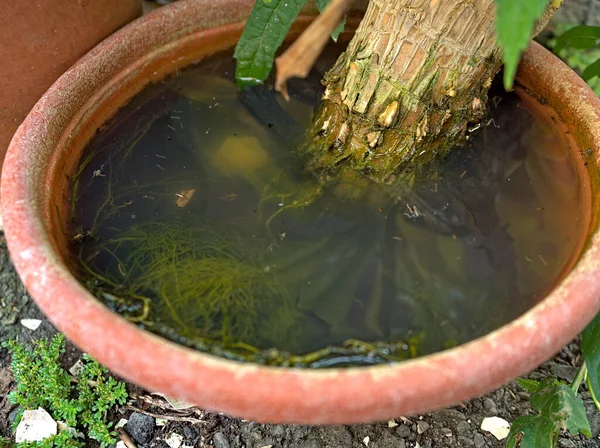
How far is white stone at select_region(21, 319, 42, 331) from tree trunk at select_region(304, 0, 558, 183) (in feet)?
2.57

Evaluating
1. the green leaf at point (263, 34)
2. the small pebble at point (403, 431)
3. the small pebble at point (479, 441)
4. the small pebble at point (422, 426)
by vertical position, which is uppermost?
the green leaf at point (263, 34)

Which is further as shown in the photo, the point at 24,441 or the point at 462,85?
the point at 24,441

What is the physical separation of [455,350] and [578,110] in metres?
0.62

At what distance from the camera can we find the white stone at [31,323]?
138 cm

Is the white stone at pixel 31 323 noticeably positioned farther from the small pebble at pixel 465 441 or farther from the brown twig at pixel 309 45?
the small pebble at pixel 465 441

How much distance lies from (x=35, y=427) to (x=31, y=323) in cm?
27

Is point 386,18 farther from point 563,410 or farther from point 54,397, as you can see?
point 54,397

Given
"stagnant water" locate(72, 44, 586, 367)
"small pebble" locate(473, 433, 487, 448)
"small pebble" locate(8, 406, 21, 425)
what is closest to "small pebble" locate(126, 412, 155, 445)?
"small pebble" locate(8, 406, 21, 425)

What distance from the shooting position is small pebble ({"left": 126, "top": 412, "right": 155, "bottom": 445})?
4.01 ft

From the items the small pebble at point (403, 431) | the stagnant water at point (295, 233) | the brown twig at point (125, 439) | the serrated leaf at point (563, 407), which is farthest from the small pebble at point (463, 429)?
the brown twig at point (125, 439)

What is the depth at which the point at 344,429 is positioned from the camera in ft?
4.05

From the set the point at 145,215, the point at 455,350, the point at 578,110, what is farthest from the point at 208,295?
the point at 578,110

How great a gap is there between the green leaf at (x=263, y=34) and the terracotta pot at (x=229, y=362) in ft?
1.01

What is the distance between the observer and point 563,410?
97 centimetres
